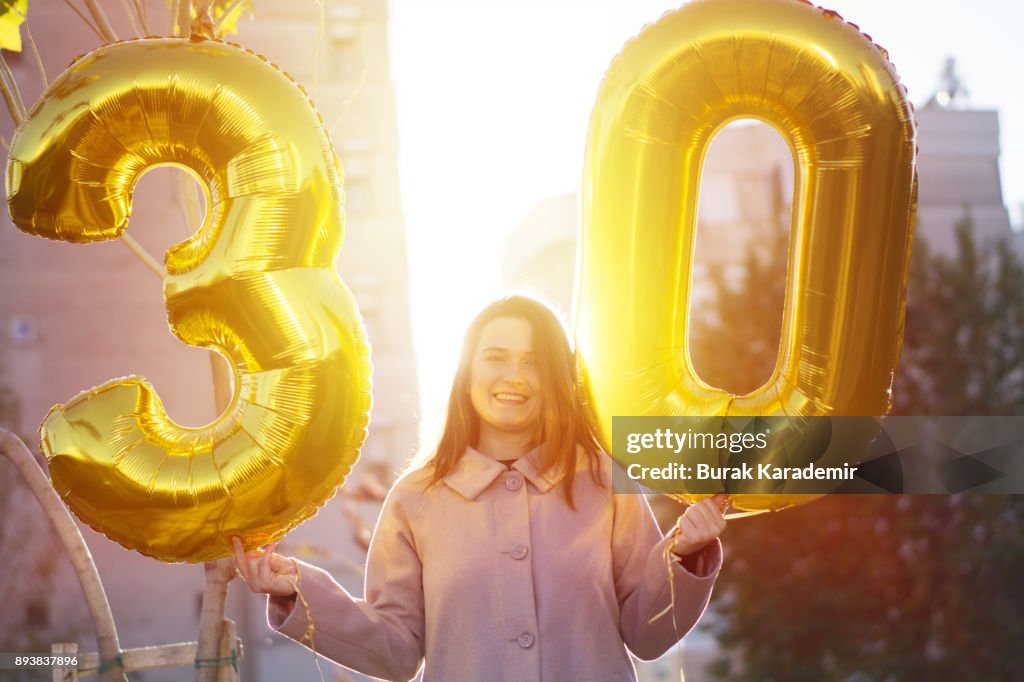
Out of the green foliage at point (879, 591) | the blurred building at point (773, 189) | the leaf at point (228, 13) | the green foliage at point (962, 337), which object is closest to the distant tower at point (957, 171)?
the blurred building at point (773, 189)

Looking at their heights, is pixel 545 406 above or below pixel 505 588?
above

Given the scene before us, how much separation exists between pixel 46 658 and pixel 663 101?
2274 millimetres

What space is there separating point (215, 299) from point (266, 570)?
604 mm

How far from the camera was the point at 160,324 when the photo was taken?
12.9m

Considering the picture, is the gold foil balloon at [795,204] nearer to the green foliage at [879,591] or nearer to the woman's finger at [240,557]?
the woman's finger at [240,557]

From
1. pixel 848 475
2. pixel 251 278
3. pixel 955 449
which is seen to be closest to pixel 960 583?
pixel 955 449

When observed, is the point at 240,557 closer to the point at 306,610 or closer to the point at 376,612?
the point at 306,610

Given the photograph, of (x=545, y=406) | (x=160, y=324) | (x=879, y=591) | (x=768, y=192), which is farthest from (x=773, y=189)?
(x=545, y=406)

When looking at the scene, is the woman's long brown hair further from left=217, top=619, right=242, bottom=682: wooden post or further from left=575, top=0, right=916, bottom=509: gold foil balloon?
left=217, top=619, right=242, bottom=682: wooden post

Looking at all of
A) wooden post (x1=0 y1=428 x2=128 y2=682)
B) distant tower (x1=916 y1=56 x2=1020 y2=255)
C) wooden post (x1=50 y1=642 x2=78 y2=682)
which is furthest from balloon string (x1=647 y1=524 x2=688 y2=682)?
distant tower (x1=916 y1=56 x2=1020 y2=255)

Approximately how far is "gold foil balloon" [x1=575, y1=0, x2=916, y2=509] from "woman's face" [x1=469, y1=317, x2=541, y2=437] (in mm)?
297

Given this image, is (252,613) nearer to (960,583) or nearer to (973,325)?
(960,583)

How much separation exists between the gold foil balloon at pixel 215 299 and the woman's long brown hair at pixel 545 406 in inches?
17.4

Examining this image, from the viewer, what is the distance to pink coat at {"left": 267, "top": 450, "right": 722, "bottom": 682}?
8.48 ft
